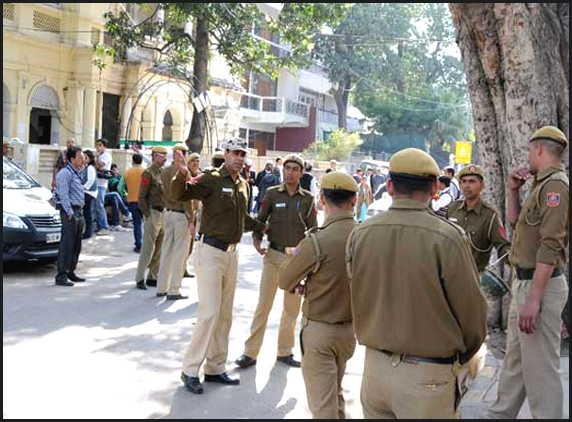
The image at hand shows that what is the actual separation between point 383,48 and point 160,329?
131 feet

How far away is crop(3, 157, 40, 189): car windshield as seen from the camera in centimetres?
1042

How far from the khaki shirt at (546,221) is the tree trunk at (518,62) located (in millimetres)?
1936

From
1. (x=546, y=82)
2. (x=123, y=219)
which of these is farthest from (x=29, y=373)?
(x=123, y=219)

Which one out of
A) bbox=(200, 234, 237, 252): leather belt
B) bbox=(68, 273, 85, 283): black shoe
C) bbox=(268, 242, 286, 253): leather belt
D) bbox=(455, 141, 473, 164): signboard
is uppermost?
bbox=(455, 141, 473, 164): signboard

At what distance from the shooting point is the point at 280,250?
6258mm

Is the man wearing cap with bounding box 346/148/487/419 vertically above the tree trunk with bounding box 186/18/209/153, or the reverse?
the tree trunk with bounding box 186/18/209/153

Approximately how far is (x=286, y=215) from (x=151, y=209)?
3.55 meters

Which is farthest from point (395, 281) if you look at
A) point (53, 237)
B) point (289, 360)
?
point (53, 237)

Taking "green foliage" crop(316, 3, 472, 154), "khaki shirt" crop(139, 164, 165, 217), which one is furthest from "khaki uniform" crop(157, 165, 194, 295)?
"green foliage" crop(316, 3, 472, 154)

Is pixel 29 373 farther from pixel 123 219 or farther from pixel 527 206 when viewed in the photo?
pixel 123 219

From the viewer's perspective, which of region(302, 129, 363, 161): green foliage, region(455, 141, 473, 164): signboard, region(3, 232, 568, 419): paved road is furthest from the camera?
region(302, 129, 363, 161): green foliage

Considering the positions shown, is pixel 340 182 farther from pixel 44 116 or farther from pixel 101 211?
pixel 44 116

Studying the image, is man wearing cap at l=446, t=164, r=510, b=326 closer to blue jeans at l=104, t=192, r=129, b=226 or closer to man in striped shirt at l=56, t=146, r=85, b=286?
man in striped shirt at l=56, t=146, r=85, b=286

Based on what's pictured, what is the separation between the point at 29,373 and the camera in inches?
218
